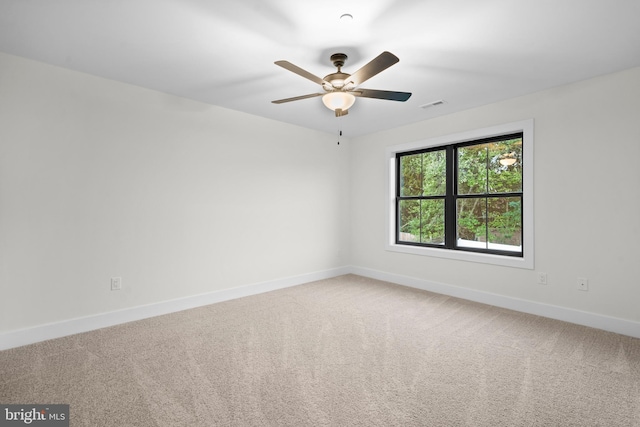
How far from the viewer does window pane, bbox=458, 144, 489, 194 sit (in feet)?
12.9

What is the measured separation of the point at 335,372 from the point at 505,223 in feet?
9.40

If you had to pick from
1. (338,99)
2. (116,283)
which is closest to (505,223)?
(338,99)

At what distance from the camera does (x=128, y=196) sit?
3.12 m

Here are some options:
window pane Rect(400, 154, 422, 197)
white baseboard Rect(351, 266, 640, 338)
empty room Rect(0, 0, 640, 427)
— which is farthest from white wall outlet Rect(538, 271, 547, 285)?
window pane Rect(400, 154, 422, 197)

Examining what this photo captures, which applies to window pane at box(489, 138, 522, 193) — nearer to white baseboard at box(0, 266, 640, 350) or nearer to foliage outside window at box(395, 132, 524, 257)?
foliage outside window at box(395, 132, 524, 257)

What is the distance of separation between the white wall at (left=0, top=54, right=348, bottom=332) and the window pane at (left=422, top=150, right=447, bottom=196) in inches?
74.3

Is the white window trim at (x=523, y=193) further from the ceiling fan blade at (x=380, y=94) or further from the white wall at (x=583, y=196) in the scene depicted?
the ceiling fan blade at (x=380, y=94)

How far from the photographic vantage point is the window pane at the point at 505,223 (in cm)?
364

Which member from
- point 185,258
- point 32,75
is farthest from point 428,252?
point 32,75

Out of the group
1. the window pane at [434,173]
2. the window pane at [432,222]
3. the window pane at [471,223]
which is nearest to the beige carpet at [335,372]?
the window pane at [471,223]

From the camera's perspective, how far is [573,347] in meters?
2.54

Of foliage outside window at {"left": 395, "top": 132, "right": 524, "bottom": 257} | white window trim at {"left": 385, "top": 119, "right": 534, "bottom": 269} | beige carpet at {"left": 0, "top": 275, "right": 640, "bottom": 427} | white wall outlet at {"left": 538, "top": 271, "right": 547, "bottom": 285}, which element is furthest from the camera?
foliage outside window at {"left": 395, "top": 132, "right": 524, "bottom": 257}

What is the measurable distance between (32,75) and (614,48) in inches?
189

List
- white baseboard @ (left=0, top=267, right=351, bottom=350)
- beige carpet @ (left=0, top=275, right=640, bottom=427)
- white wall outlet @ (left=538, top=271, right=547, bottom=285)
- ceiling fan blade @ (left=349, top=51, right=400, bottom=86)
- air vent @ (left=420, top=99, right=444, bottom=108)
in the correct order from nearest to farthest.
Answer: beige carpet @ (left=0, top=275, right=640, bottom=427) < ceiling fan blade @ (left=349, top=51, right=400, bottom=86) < white baseboard @ (left=0, top=267, right=351, bottom=350) < white wall outlet @ (left=538, top=271, right=547, bottom=285) < air vent @ (left=420, top=99, right=444, bottom=108)
